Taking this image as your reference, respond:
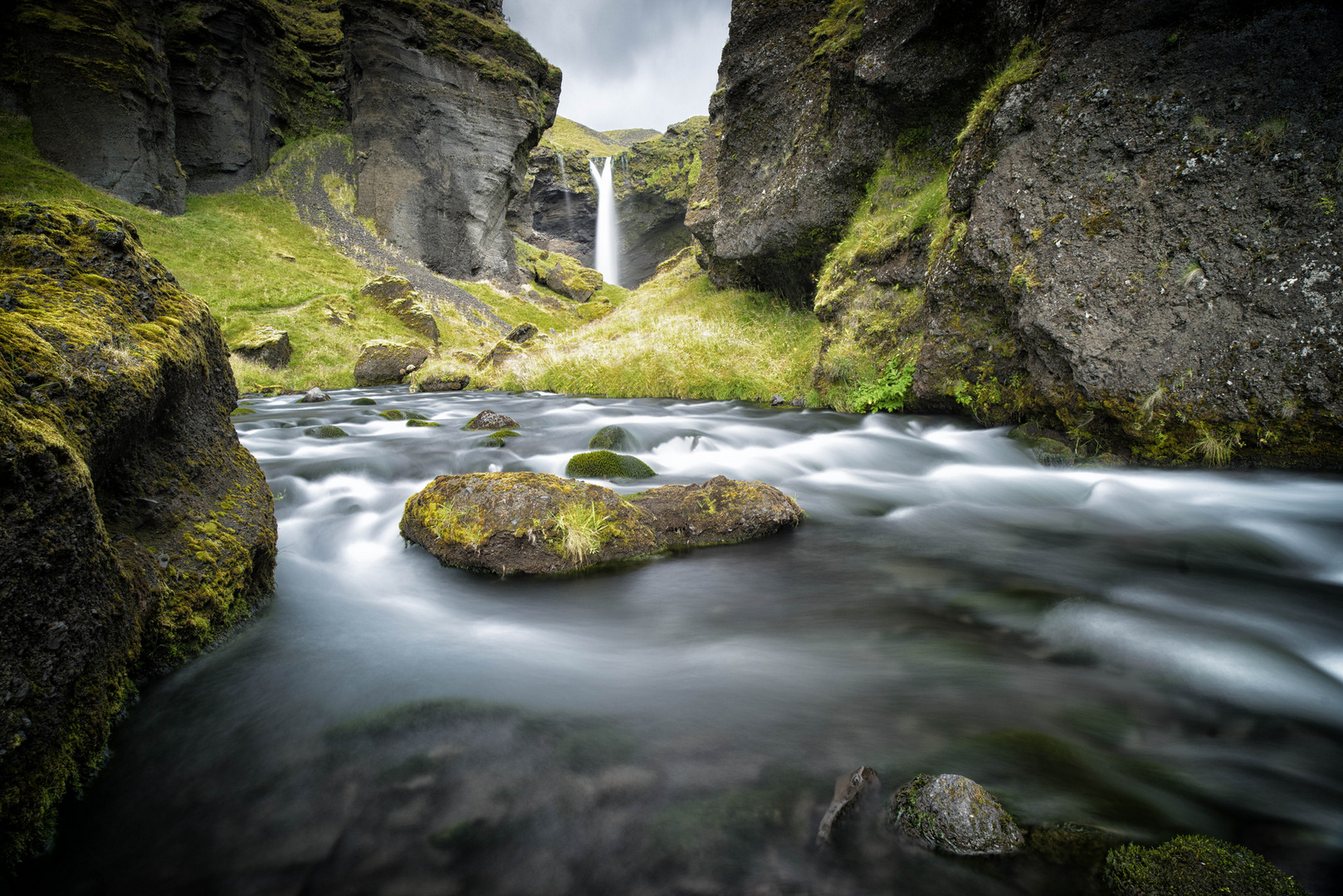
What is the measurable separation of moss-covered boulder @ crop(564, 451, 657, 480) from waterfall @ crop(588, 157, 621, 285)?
77.0 m

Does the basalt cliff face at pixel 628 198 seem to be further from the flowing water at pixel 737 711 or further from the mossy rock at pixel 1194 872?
the mossy rock at pixel 1194 872

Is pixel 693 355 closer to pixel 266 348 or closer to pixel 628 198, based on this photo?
pixel 266 348

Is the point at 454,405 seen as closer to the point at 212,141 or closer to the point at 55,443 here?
the point at 55,443

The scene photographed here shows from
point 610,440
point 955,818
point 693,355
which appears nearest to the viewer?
point 955,818

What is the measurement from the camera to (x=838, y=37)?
42.6 feet

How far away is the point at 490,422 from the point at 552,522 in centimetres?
586

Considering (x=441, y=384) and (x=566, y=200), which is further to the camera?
(x=566, y=200)

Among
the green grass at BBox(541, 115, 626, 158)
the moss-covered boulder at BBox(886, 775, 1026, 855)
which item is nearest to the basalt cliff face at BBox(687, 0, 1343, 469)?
the moss-covered boulder at BBox(886, 775, 1026, 855)

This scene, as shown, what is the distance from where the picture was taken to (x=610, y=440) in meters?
7.87

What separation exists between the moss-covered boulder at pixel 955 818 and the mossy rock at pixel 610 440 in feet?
20.3

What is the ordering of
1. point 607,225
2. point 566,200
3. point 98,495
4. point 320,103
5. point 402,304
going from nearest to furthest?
point 98,495 < point 402,304 < point 320,103 < point 566,200 < point 607,225

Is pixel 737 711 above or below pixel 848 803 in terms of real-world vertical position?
below

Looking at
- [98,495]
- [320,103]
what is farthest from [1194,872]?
[320,103]

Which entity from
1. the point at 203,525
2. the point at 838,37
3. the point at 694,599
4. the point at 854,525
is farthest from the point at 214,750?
the point at 838,37
